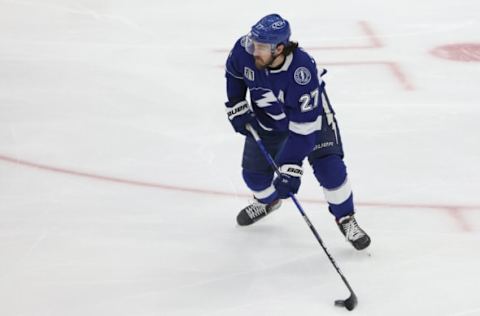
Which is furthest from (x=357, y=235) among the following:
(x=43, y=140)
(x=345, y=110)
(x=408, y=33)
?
(x=408, y=33)

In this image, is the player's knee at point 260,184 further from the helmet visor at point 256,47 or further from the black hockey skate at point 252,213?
the helmet visor at point 256,47

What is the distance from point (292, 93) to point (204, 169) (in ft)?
4.30

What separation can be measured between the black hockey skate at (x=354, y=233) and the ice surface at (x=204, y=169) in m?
0.06

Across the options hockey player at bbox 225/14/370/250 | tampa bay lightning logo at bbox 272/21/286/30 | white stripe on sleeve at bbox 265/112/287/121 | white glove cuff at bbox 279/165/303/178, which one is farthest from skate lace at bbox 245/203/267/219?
tampa bay lightning logo at bbox 272/21/286/30

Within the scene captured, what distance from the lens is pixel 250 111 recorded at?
3711mm

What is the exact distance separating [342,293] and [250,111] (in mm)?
837

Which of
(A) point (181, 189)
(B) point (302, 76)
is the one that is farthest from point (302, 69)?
(A) point (181, 189)

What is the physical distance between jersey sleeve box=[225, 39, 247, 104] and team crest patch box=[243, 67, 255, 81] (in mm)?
43

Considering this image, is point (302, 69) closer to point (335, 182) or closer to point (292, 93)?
point (292, 93)

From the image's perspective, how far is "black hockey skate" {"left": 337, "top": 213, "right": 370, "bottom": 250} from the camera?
3678mm

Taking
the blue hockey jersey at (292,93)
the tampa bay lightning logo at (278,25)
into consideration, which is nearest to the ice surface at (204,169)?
the blue hockey jersey at (292,93)

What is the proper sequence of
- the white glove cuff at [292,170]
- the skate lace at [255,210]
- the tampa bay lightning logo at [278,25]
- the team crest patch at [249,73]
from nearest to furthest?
the tampa bay lightning logo at [278,25] → the white glove cuff at [292,170] → the team crest patch at [249,73] → the skate lace at [255,210]

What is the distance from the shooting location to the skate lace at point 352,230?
368cm

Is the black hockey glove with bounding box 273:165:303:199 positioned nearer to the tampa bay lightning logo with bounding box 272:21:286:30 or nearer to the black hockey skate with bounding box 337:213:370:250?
the black hockey skate with bounding box 337:213:370:250
